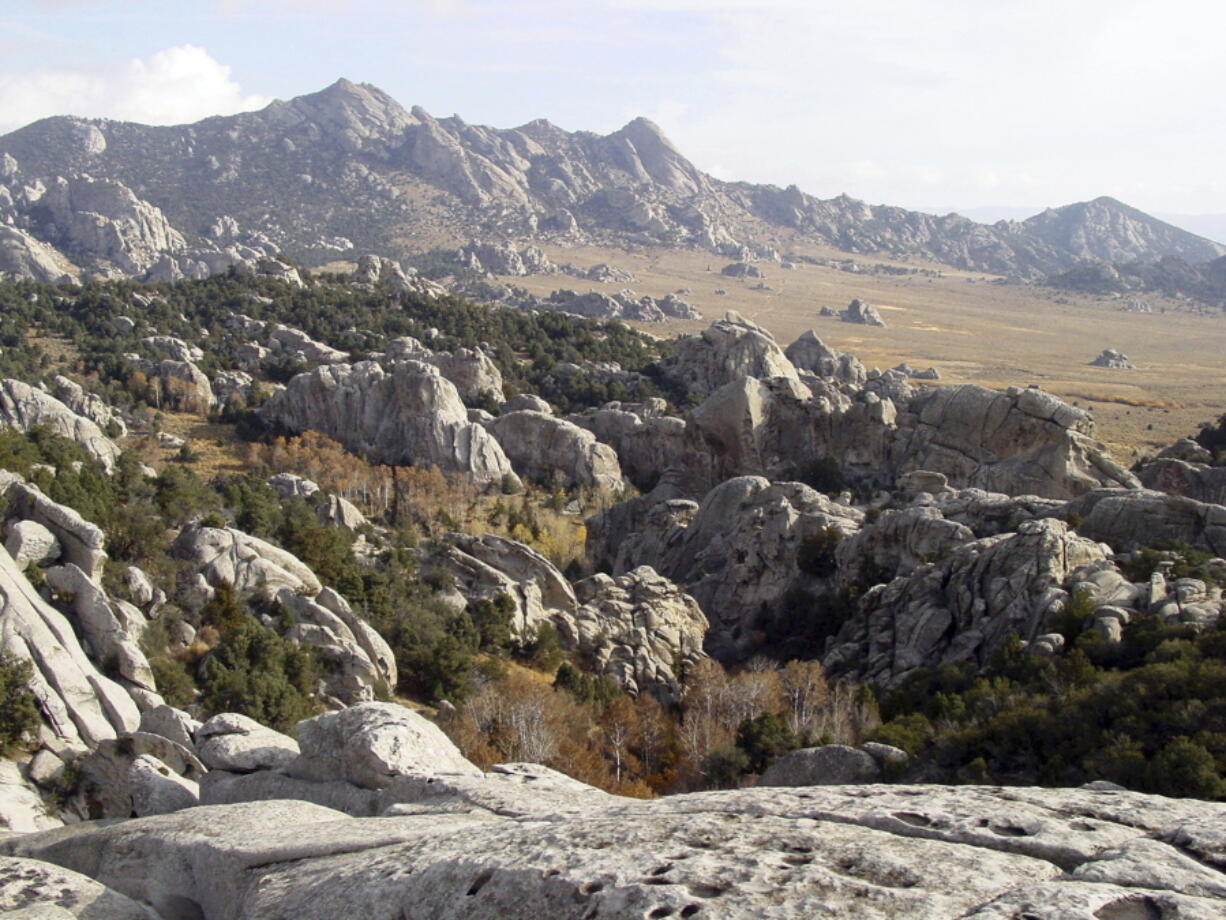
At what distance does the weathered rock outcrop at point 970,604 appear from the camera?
3180cm

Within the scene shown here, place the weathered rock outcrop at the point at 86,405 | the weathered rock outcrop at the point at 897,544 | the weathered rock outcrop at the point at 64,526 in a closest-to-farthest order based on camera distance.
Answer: the weathered rock outcrop at the point at 64,526 → the weathered rock outcrop at the point at 897,544 → the weathered rock outcrop at the point at 86,405

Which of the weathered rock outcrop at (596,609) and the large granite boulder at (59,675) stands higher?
the large granite boulder at (59,675)

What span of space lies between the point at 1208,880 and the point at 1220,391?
5599 inches

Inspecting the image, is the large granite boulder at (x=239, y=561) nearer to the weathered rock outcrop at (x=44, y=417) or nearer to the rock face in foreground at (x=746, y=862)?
the weathered rock outcrop at (x=44, y=417)

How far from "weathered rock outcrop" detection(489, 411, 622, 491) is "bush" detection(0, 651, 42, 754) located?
169ft

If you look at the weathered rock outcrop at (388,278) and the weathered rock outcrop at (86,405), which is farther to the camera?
the weathered rock outcrop at (388,278)

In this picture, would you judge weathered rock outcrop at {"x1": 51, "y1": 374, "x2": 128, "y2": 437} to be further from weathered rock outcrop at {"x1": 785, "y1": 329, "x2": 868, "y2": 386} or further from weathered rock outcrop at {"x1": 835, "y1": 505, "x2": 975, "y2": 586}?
weathered rock outcrop at {"x1": 785, "y1": 329, "x2": 868, "y2": 386}

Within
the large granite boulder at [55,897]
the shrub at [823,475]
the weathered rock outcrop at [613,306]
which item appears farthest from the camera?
the weathered rock outcrop at [613,306]

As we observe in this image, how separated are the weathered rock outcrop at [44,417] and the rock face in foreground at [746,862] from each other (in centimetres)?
4331

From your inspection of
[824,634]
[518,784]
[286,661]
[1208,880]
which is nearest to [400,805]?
[518,784]

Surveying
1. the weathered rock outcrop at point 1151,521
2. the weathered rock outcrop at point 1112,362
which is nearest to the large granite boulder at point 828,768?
the weathered rock outcrop at point 1151,521

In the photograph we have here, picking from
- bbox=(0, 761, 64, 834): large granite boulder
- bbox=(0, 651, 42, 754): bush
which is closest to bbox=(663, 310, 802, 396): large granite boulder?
bbox=(0, 651, 42, 754): bush

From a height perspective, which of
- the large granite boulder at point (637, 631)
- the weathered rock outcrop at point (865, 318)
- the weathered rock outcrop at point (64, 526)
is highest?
the weathered rock outcrop at point (865, 318)

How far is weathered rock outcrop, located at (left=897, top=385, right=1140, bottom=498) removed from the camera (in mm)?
53906
